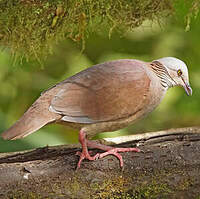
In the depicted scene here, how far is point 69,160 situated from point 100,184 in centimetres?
24

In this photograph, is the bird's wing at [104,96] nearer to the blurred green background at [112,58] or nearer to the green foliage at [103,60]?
the green foliage at [103,60]

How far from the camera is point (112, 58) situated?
4.22 m

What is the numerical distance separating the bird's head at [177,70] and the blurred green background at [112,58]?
132 centimetres

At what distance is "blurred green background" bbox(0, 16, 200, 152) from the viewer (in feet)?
13.5

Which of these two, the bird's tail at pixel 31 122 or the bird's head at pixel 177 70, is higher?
the bird's head at pixel 177 70

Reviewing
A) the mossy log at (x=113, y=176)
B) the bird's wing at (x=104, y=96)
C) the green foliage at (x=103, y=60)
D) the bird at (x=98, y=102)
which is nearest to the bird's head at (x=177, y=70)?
the bird at (x=98, y=102)

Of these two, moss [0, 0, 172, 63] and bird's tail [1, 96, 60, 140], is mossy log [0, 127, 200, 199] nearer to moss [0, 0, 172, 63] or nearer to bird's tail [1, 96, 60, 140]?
bird's tail [1, 96, 60, 140]

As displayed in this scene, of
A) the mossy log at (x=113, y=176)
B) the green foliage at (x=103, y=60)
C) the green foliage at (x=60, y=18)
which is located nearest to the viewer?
the mossy log at (x=113, y=176)

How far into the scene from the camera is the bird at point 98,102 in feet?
8.25

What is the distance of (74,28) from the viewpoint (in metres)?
2.83

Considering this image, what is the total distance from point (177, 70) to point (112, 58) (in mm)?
1588

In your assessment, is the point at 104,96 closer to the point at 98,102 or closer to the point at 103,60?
the point at 98,102

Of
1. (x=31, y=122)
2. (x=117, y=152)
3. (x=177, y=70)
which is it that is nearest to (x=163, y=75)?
(x=177, y=70)

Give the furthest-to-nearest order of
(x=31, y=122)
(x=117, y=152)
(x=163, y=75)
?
(x=163, y=75) → (x=117, y=152) → (x=31, y=122)
